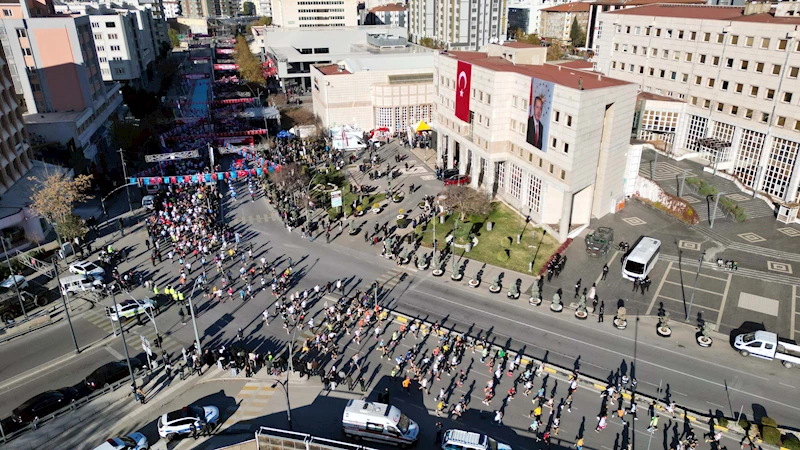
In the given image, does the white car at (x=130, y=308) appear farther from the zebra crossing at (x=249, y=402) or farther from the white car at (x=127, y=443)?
the white car at (x=127, y=443)

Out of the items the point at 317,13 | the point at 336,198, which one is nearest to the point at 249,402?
the point at 336,198

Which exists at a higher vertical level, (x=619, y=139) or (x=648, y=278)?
(x=619, y=139)

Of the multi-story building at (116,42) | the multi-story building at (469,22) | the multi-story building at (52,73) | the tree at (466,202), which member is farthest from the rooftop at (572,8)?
the multi-story building at (52,73)

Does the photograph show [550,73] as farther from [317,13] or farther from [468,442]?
[317,13]

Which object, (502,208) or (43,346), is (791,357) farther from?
(43,346)

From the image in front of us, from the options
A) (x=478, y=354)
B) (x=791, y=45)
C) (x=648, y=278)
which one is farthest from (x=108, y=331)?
(x=791, y=45)
